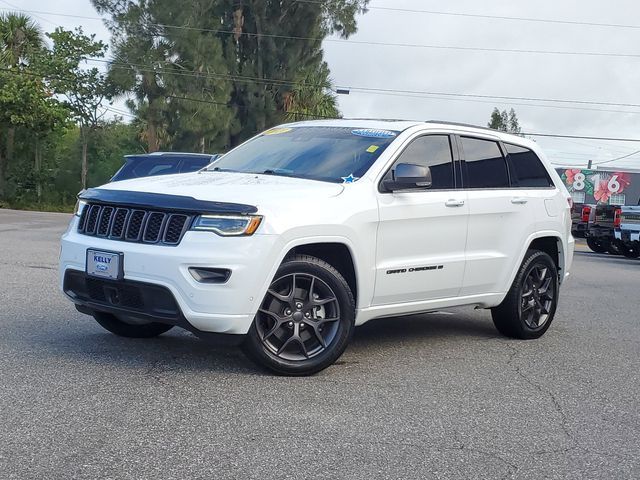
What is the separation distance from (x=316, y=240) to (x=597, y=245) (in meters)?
21.4

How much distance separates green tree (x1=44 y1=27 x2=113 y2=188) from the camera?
137 ft

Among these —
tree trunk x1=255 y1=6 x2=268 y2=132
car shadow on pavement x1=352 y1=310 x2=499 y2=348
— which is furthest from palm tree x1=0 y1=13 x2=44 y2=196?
car shadow on pavement x1=352 y1=310 x2=499 y2=348

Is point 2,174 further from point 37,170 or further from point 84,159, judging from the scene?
point 84,159

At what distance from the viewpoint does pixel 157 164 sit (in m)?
15.0

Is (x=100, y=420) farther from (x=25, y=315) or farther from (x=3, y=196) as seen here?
(x=3, y=196)

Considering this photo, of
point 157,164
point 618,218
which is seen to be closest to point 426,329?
point 157,164

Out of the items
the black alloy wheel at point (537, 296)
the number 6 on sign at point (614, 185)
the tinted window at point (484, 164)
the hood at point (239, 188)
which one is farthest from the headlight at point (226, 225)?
the number 6 on sign at point (614, 185)

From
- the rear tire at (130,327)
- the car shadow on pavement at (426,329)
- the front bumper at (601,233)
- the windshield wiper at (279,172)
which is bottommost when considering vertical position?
the front bumper at (601,233)

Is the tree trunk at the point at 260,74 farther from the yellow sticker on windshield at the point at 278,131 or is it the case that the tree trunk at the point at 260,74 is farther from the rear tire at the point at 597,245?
the yellow sticker on windshield at the point at 278,131

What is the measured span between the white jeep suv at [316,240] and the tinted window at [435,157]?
0.04 ft

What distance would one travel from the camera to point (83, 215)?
645cm

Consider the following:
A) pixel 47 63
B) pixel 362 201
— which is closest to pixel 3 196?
pixel 47 63

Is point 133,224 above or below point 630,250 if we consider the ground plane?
above

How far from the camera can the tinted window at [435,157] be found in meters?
7.20
